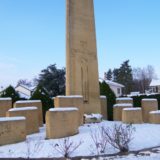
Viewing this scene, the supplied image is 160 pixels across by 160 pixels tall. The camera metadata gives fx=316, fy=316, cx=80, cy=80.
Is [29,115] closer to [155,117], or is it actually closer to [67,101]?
[67,101]

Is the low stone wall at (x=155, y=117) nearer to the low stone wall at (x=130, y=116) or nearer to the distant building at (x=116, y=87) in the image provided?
the low stone wall at (x=130, y=116)

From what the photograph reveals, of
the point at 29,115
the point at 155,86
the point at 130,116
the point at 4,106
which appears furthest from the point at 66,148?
the point at 155,86

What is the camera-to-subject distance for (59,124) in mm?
11547

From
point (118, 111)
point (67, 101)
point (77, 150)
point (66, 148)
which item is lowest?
point (77, 150)

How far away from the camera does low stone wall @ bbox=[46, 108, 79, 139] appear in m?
11.5

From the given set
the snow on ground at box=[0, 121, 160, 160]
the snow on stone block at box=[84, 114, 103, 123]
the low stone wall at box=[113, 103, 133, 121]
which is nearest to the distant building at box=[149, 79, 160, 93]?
the low stone wall at box=[113, 103, 133, 121]

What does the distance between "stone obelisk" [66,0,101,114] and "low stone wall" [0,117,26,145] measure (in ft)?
17.6

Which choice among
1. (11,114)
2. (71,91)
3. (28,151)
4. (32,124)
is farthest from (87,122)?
(28,151)

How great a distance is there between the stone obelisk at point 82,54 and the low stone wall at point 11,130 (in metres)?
5.35

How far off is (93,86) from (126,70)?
6363 centimetres

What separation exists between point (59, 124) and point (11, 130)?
68.3 inches

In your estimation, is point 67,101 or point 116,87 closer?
point 67,101

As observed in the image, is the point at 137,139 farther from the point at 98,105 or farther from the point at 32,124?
the point at 98,105

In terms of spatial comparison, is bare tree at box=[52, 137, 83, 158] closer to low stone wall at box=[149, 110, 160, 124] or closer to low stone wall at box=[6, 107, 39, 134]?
→ low stone wall at box=[6, 107, 39, 134]
